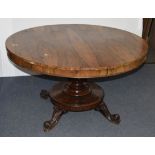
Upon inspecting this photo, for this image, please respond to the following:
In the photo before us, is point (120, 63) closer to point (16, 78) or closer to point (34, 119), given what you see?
point (34, 119)

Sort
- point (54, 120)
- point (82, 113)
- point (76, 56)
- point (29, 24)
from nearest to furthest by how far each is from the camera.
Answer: point (76, 56) → point (54, 120) → point (82, 113) → point (29, 24)

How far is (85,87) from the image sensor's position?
1896 mm

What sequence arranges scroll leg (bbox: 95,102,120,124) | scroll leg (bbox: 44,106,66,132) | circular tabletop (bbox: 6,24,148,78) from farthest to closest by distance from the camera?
scroll leg (bbox: 95,102,120,124) → scroll leg (bbox: 44,106,66,132) → circular tabletop (bbox: 6,24,148,78)

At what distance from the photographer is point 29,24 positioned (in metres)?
2.27

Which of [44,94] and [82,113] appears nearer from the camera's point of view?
[82,113]

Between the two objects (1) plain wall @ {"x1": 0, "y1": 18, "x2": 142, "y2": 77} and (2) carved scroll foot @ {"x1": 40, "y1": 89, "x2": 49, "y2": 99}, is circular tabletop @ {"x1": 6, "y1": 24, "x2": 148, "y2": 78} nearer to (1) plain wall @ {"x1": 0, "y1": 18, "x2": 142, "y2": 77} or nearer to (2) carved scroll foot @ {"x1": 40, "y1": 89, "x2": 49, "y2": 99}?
(1) plain wall @ {"x1": 0, "y1": 18, "x2": 142, "y2": 77}

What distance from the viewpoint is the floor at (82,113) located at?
1767mm

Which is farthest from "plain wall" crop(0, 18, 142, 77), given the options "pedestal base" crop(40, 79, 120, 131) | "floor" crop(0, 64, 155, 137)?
"pedestal base" crop(40, 79, 120, 131)

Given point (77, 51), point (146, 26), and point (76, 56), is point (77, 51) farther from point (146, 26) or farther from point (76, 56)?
point (146, 26)

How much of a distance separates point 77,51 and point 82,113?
0.65 m

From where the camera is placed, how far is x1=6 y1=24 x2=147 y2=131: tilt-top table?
1.30 metres

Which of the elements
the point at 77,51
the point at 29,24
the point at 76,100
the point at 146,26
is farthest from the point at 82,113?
the point at 146,26

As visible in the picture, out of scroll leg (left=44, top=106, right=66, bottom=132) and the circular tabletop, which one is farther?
scroll leg (left=44, top=106, right=66, bottom=132)

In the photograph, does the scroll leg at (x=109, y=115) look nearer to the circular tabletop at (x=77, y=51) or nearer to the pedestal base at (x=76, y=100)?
the pedestal base at (x=76, y=100)
